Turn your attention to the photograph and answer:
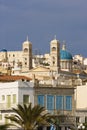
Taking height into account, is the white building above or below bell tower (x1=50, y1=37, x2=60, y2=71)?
below

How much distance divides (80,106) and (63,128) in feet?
26.2

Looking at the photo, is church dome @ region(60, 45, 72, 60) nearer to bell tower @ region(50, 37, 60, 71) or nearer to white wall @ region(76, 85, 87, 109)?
bell tower @ region(50, 37, 60, 71)

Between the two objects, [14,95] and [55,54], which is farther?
[55,54]

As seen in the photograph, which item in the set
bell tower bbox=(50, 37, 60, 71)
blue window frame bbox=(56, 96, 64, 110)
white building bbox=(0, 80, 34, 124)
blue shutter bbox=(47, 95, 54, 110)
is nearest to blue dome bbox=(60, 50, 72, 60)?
bell tower bbox=(50, 37, 60, 71)

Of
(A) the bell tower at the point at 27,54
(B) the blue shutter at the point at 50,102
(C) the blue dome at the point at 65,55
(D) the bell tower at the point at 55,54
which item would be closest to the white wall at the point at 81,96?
(B) the blue shutter at the point at 50,102

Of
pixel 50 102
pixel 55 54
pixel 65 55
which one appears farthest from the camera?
pixel 65 55

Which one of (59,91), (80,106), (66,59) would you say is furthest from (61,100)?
(66,59)

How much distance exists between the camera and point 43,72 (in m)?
122

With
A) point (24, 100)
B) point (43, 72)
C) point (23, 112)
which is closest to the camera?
point (23, 112)

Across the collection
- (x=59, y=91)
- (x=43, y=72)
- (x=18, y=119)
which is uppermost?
(x=43, y=72)

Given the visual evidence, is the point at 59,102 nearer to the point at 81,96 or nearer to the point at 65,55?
the point at 81,96

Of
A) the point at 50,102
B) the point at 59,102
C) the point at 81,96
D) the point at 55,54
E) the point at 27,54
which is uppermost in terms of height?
the point at 55,54

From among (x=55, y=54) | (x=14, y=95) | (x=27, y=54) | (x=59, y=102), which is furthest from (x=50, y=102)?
(x=55, y=54)

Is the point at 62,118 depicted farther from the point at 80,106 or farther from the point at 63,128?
the point at 80,106
